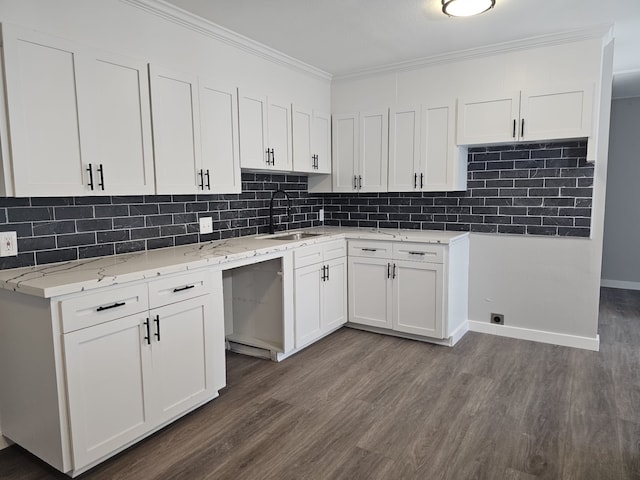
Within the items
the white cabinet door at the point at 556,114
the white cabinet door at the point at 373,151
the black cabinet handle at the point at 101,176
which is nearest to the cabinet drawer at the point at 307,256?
the white cabinet door at the point at 373,151

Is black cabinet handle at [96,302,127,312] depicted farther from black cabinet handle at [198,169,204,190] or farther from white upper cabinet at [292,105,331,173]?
white upper cabinet at [292,105,331,173]

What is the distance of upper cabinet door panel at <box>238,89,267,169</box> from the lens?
10.5ft

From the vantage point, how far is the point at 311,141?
3.98 metres

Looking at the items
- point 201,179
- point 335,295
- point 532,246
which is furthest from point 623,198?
point 201,179

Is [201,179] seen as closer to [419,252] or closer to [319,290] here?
[319,290]

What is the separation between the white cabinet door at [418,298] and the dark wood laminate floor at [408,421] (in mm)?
208

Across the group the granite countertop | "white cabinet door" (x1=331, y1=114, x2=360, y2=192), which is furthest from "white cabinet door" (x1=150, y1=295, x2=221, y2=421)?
"white cabinet door" (x1=331, y1=114, x2=360, y2=192)

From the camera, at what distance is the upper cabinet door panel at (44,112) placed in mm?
1945

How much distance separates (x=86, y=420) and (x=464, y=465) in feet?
5.81

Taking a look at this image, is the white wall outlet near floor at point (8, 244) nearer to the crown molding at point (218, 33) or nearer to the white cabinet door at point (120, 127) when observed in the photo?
the white cabinet door at point (120, 127)

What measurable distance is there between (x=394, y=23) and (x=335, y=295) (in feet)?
7.14

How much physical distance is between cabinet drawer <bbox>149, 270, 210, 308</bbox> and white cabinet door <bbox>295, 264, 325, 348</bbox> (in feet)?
3.10

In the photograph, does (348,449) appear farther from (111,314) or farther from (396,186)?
(396,186)

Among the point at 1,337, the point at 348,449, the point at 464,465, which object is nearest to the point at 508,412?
the point at 464,465
